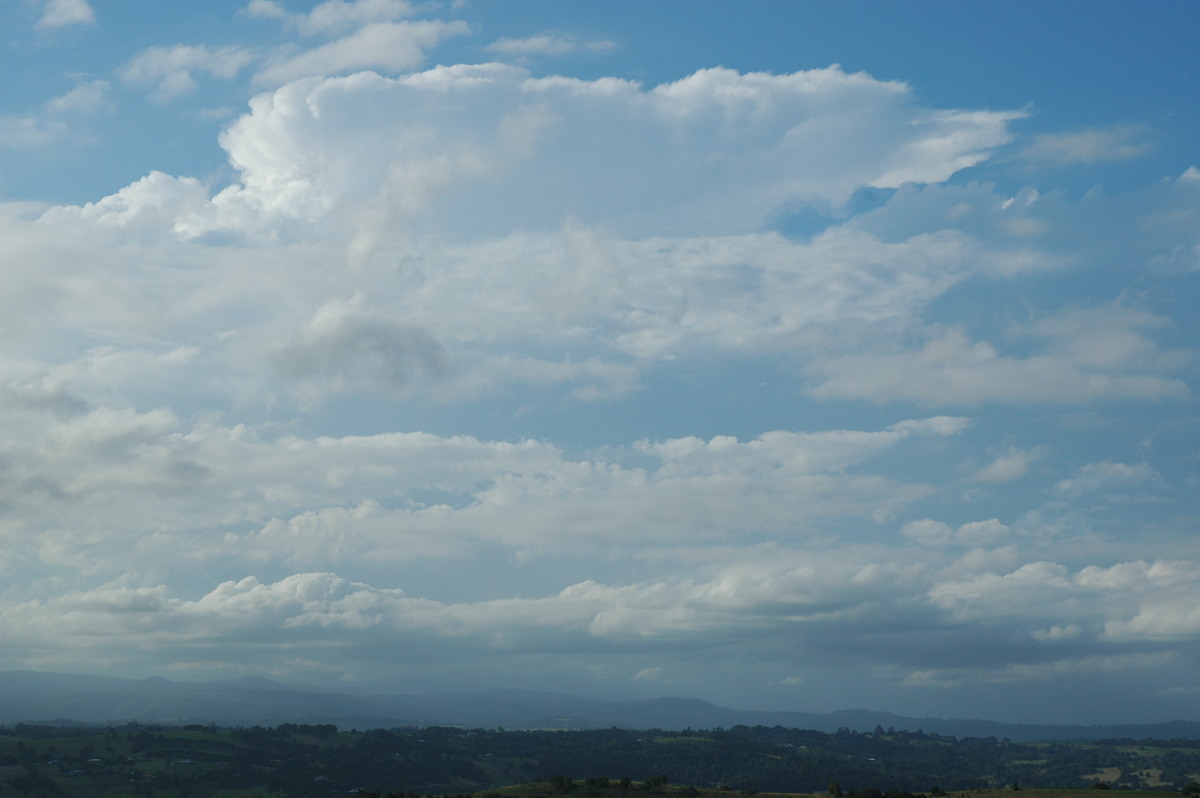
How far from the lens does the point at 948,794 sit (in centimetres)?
15875

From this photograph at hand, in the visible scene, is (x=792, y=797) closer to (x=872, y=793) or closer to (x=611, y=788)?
(x=872, y=793)

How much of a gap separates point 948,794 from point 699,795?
3946 cm

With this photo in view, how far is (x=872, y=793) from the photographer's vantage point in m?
153

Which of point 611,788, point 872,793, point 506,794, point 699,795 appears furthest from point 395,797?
point 872,793

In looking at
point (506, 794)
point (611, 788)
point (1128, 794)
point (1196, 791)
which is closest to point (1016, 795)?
point (1128, 794)

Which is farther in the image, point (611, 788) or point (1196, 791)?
point (611, 788)

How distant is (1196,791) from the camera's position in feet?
501

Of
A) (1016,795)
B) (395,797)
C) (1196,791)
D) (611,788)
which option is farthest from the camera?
(395,797)

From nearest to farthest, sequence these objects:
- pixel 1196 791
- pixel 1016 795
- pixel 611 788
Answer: pixel 1016 795 < pixel 1196 791 < pixel 611 788

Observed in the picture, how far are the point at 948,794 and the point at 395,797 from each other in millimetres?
104657

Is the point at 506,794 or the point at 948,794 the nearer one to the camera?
the point at 948,794

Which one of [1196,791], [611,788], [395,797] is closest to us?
[1196,791]

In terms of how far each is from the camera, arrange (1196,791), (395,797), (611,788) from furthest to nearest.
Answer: (395,797), (611,788), (1196,791)

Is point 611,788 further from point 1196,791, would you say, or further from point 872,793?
point 1196,791
